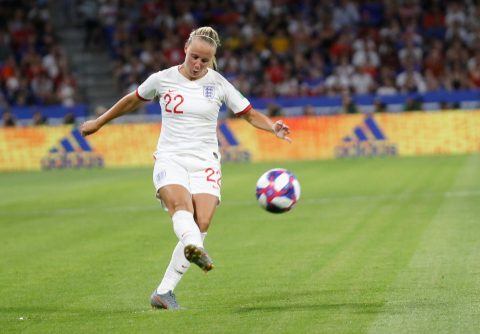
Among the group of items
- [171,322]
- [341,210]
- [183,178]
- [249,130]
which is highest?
[183,178]

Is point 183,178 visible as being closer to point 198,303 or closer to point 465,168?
point 198,303

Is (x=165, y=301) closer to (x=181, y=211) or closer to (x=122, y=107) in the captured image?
(x=181, y=211)

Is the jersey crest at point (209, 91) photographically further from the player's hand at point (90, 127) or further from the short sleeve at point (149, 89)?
the player's hand at point (90, 127)

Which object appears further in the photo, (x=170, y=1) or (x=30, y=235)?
(x=170, y=1)

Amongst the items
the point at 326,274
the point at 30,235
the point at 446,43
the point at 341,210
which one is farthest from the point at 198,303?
the point at 446,43

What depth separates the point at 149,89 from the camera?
924 cm

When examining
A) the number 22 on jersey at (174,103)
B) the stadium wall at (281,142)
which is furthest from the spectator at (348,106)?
the number 22 on jersey at (174,103)

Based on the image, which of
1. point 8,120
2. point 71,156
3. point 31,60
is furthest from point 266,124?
point 31,60

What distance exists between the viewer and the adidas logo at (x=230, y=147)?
3030 cm

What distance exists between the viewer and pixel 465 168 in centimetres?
2434

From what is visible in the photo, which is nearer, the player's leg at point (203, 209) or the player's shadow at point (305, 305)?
the player's shadow at point (305, 305)

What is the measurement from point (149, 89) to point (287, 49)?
2671 centimetres

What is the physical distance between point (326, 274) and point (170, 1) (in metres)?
29.2

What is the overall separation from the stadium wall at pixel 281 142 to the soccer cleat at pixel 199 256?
71.0 ft
